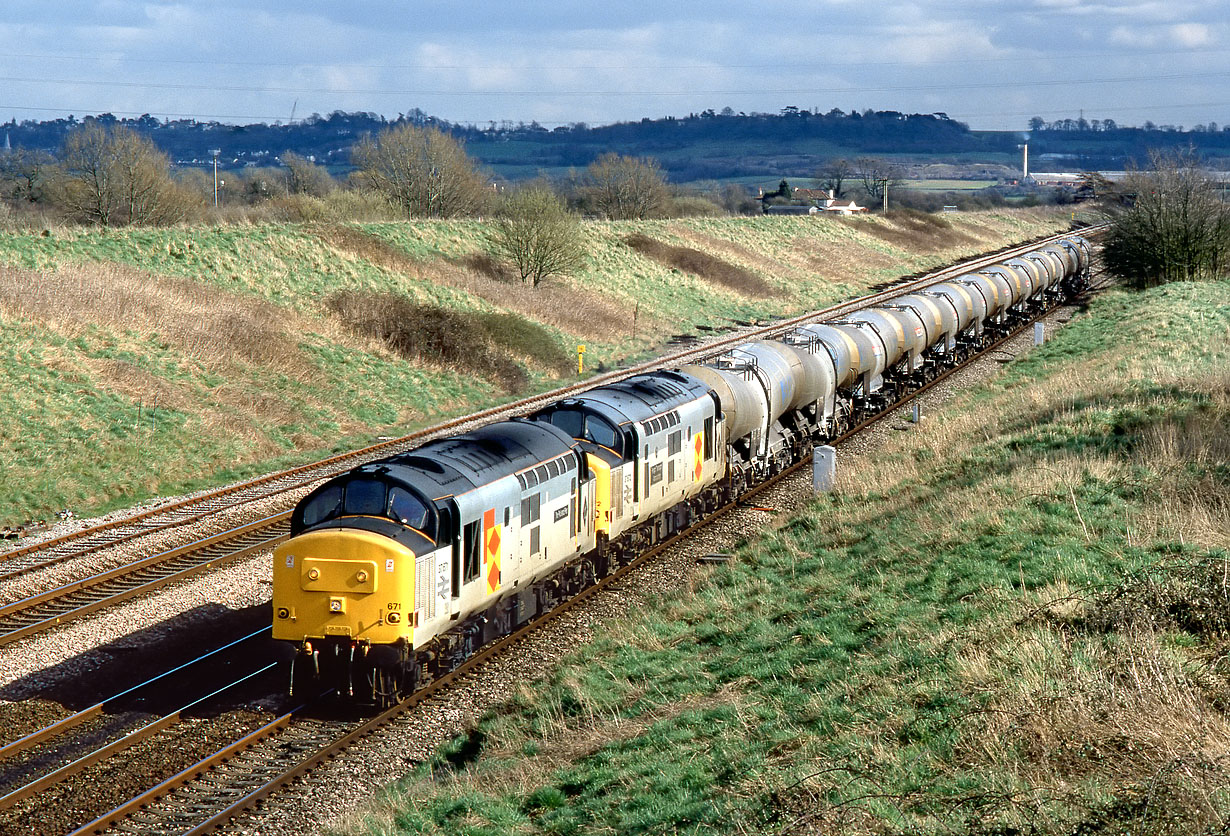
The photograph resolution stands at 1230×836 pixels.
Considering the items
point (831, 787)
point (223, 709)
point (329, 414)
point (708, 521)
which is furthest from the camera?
point (329, 414)

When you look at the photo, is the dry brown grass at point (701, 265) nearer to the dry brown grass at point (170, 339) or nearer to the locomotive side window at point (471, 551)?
the dry brown grass at point (170, 339)

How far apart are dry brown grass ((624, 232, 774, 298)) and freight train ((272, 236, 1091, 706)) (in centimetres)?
4621

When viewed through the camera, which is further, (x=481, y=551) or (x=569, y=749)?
(x=481, y=551)

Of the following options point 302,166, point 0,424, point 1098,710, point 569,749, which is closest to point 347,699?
point 569,749

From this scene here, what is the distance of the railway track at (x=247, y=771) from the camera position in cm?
1335

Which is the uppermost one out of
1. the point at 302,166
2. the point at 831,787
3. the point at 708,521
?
the point at 302,166

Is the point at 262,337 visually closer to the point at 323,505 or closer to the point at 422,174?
the point at 323,505

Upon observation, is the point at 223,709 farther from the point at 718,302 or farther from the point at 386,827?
the point at 718,302

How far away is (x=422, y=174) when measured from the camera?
3450 inches

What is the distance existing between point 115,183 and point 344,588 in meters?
60.1

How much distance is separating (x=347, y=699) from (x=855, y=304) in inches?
2535

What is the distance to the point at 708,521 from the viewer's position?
1123 inches

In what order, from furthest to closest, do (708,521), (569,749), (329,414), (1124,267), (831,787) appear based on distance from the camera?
(1124,267) < (329,414) < (708,521) < (569,749) < (831,787)

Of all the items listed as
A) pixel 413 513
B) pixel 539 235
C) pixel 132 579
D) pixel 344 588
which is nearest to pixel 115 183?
pixel 539 235
